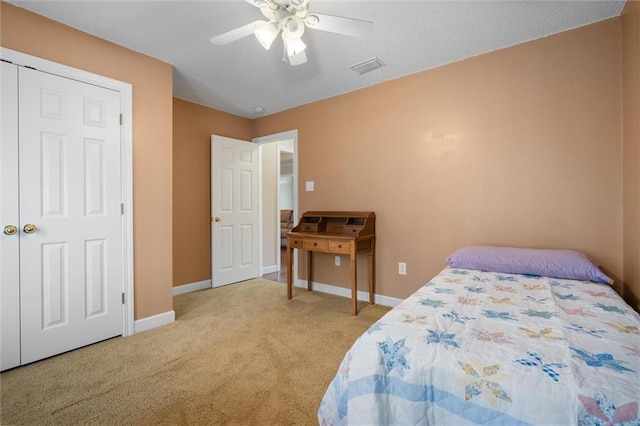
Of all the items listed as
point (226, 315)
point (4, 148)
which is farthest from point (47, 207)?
point (226, 315)

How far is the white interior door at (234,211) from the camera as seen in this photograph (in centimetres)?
388

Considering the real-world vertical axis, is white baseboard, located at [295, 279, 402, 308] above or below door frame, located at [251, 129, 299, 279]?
below

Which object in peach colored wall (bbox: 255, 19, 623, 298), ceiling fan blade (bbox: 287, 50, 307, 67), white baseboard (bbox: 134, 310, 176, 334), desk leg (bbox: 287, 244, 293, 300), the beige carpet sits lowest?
the beige carpet

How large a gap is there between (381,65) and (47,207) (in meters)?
2.97

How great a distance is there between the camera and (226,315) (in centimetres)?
287

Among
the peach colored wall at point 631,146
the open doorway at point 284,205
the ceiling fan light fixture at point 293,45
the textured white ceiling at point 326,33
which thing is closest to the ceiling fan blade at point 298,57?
the ceiling fan light fixture at point 293,45

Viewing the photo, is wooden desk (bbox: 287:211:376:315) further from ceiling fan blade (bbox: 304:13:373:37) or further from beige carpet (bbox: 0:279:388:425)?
ceiling fan blade (bbox: 304:13:373:37)

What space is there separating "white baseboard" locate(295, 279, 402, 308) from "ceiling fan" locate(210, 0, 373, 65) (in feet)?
8.29

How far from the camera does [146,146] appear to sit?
8.32 ft

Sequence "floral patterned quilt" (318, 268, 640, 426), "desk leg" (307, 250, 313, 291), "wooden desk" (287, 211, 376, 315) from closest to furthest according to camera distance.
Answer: "floral patterned quilt" (318, 268, 640, 426) < "wooden desk" (287, 211, 376, 315) < "desk leg" (307, 250, 313, 291)

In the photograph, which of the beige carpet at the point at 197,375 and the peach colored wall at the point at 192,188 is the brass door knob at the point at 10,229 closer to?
the beige carpet at the point at 197,375

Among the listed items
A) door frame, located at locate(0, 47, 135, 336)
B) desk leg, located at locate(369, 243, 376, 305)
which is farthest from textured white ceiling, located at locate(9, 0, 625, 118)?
desk leg, located at locate(369, 243, 376, 305)

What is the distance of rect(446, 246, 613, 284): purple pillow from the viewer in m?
1.82

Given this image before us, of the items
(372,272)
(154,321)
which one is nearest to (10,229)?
(154,321)
